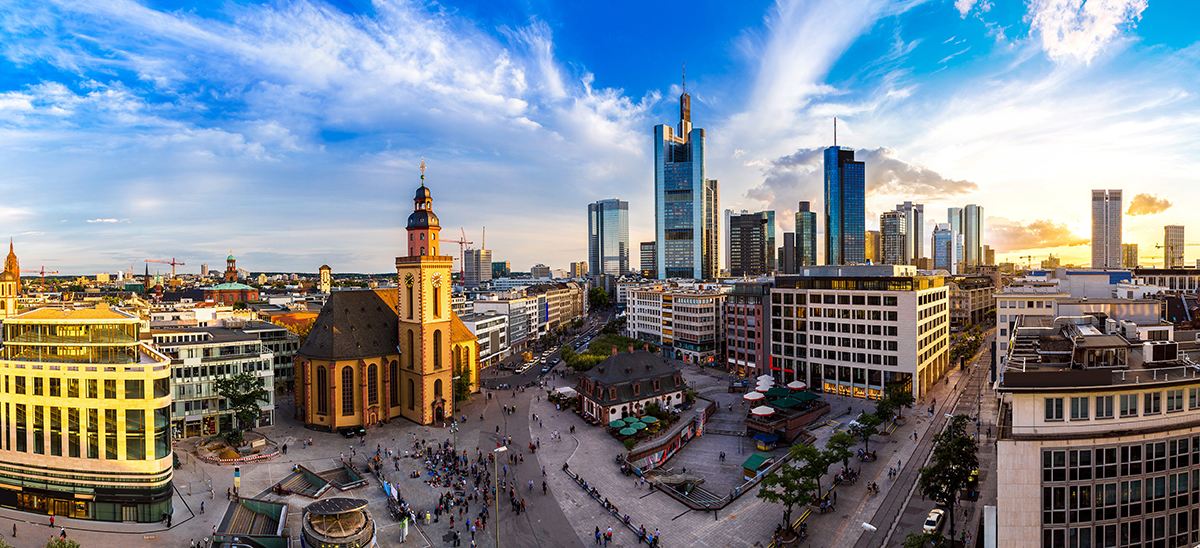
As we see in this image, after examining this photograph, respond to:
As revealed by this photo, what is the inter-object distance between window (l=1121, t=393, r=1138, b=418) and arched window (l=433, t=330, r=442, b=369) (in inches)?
2158

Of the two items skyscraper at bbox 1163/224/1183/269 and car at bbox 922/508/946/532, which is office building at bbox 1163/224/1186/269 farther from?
car at bbox 922/508/946/532

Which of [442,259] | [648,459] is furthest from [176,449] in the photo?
[648,459]

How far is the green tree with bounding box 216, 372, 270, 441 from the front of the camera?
2077 inches

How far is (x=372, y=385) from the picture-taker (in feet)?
196

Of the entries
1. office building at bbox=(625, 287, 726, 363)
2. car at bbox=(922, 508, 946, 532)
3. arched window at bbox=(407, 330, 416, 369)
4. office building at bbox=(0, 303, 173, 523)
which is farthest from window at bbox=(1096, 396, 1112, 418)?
office building at bbox=(625, 287, 726, 363)

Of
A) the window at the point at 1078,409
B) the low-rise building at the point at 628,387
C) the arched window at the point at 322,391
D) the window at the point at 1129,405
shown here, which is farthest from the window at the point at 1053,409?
the arched window at the point at 322,391

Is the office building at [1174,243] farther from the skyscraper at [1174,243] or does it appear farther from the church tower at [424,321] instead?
the church tower at [424,321]

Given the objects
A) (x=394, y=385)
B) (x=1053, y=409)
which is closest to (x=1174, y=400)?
(x=1053, y=409)

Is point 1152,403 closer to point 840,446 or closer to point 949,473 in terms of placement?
point 949,473

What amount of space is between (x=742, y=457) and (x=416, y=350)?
115 feet

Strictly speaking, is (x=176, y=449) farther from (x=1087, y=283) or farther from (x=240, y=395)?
(x=1087, y=283)

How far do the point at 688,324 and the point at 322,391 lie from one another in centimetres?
6234

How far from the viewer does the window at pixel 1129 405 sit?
23516 mm

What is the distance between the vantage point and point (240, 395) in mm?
52906
